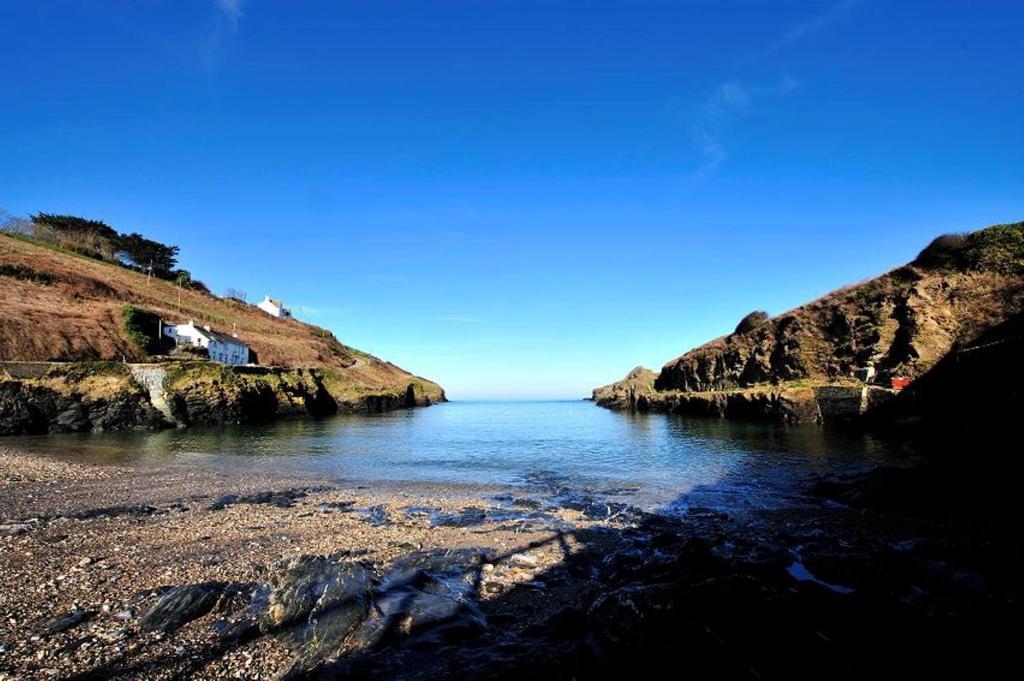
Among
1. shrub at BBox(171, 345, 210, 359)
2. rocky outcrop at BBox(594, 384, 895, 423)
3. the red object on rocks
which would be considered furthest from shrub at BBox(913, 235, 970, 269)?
shrub at BBox(171, 345, 210, 359)

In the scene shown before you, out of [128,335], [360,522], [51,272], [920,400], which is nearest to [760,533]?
[360,522]

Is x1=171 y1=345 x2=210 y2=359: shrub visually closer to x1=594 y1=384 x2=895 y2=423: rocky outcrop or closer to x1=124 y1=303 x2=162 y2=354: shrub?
x1=124 y1=303 x2=162 y2=354: shrub

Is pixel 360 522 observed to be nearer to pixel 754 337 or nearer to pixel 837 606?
pixel 837 606

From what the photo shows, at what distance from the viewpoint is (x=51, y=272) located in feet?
247

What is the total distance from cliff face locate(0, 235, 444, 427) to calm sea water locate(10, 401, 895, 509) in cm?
1780

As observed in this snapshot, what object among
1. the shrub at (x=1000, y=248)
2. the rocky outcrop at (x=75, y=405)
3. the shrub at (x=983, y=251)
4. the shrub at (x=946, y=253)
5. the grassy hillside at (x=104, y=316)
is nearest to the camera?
the rocky outcrop at (x=75, y=405)

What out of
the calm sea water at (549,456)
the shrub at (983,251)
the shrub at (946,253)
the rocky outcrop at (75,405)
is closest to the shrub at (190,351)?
the rocky outcrop at (75,405)

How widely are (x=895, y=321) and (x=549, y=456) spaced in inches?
1930

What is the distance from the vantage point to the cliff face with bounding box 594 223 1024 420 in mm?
47656

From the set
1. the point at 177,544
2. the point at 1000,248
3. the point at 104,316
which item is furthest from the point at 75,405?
the point at 1000,248

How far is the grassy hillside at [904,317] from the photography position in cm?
4762

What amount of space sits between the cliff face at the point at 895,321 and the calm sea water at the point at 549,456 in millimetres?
19462

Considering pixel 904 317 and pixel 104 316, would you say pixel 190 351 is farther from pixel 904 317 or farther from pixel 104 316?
pixel 904 317

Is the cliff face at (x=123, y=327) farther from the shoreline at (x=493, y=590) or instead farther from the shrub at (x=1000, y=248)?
the shrub at (x=1000, y=248)
